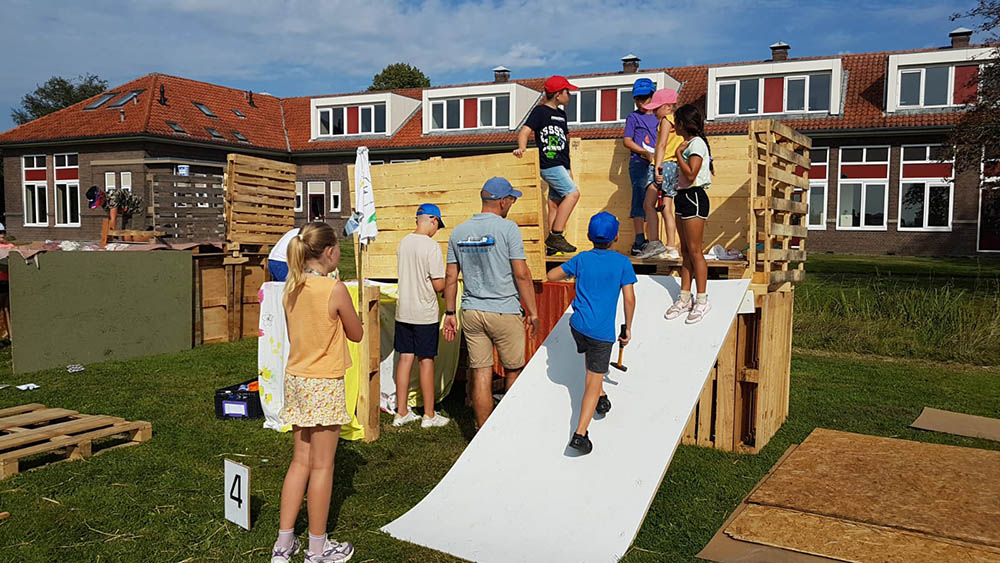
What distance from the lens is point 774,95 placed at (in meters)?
31.9

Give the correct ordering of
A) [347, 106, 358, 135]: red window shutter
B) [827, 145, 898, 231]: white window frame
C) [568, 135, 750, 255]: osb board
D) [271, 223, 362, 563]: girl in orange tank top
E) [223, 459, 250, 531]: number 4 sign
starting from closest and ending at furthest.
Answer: [271, 223, 362, 563]: girl in orange tank top
[223, 459, 250, 531]: number 4 sign
[568, 135, 750, 255]: osb board
[827, 145, 898, 231]: white window frame
[347, 106, 358, 135]: red window shutter

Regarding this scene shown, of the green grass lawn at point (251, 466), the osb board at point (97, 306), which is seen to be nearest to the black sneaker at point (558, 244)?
the green grass lawn at point (251, 466)

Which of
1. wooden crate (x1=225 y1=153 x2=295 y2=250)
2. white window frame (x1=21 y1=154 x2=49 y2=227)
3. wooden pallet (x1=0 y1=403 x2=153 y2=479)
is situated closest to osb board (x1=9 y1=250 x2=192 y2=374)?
wooden crate (x1=225 y1=153 x2=295 y2=250)

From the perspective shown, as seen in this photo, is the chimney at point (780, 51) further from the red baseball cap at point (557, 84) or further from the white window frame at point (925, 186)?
the red baseball cap at point (557, 84)

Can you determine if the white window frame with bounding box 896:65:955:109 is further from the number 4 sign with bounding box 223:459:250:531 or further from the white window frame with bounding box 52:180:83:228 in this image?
the white window frame with bounding box 52:180:83:228

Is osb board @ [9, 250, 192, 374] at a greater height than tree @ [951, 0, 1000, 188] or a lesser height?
lesser

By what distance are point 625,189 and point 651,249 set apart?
7.05 ft

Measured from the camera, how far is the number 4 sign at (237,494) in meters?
4.76

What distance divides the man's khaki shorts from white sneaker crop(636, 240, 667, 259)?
1745 millimetres

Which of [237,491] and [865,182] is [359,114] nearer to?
[865,182]

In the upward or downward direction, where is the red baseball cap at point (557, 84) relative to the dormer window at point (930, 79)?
downward

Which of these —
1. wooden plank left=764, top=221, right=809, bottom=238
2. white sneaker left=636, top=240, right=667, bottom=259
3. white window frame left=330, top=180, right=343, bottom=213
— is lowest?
white sneaker left=636, top=240, right=667, bottom=259

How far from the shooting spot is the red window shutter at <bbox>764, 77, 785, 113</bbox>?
104 feet

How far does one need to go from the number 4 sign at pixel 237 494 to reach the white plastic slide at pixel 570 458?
900 mm
